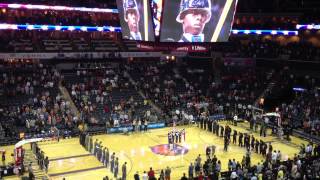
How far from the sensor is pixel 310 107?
117 ft

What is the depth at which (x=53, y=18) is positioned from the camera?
→ 4394cm

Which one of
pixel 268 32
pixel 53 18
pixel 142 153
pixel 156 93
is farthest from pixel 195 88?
pixel 142 153

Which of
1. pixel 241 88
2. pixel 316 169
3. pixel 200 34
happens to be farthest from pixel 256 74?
pixel 316 169

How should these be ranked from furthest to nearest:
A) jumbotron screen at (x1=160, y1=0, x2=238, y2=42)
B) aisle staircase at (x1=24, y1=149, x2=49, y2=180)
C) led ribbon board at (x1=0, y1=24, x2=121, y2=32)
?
led ribbon board at (x1=0, y1=24, x2=121, y2=32), jumbotron screen at (x1=160, y1=0, x2=238, y2=42), aisle staircase at (x1=24, y1=149, x2=49, y2=180)

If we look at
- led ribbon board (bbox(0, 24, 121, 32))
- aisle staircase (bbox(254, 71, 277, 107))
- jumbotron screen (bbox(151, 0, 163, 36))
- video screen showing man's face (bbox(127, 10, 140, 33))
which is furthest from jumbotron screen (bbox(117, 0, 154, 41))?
aisle staircase (bbox(254, 71, 277, 107))

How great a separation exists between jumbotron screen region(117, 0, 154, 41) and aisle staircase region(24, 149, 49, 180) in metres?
10.4

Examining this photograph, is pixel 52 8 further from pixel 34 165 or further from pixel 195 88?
pixel 34 165

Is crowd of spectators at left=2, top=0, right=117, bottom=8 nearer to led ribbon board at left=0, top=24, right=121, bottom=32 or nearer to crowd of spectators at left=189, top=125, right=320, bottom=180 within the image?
led ribbon board at left=0, top=24, right=121, bottom=32

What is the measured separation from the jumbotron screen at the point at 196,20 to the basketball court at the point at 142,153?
7.68 m

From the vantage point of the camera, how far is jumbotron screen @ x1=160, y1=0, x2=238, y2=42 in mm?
25141

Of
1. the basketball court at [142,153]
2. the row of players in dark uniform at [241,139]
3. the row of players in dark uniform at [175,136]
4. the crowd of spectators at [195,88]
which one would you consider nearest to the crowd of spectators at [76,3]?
the crowd of spectators at [195,88]

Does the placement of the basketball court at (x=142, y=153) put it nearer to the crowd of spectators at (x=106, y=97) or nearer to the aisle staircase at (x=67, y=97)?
the crowd of spectators at (x=106, y=97)

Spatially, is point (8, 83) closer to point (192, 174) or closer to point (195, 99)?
point (195, 99)

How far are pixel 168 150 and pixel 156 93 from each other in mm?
12511
